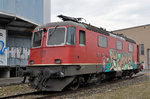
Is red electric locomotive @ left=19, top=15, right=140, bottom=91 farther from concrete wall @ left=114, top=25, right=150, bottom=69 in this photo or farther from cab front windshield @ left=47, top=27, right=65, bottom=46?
concrete wall @ left=114, top=25, right=150, bottom=69

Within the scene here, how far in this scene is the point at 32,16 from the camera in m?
22.7

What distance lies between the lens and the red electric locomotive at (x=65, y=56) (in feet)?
27.9

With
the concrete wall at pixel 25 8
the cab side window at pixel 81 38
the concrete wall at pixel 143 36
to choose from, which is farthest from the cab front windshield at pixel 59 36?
the concrete wall at pixel 143 36

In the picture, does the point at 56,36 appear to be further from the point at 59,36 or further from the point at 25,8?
the point at 25,8

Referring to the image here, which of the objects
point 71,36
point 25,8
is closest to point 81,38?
point 71,36

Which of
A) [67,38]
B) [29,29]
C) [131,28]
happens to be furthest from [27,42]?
[131,28]

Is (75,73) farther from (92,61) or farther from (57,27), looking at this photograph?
(57,27)

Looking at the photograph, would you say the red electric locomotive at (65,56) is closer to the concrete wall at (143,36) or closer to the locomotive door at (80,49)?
the locomotive door at (80,49)

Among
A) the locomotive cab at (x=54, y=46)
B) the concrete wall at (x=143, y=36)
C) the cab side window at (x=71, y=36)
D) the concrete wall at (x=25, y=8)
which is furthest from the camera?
the concrete wall at (x=143, y=36)

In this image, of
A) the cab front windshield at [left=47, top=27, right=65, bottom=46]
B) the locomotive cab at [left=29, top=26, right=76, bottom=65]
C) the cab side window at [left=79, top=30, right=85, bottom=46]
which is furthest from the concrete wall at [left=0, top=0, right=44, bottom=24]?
the cab side window at [left=79, top=30, right=85, bottom=46]

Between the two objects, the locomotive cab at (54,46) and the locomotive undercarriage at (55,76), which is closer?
the locomotive undercarriage at (55,76)

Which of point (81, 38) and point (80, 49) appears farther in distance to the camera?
point (81, 38)

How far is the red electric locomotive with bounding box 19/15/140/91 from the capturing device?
849 cm

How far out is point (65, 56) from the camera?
8555 mm
